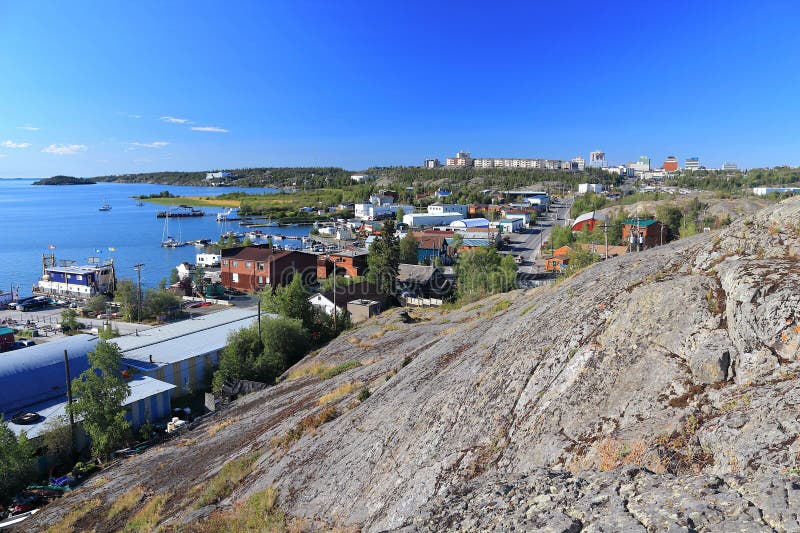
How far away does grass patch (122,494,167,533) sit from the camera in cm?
802

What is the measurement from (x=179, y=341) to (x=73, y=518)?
14115mm

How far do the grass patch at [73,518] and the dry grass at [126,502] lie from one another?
23.3 inches

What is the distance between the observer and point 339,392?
1102 centimetres

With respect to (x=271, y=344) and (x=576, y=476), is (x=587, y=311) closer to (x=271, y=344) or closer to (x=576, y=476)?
(x=576, y=476)

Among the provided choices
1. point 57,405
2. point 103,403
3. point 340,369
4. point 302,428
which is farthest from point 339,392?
point 57,405

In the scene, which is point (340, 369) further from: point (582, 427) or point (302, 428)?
point (582, 427)

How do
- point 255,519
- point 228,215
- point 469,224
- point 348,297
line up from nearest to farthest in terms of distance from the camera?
1. point 255,519
2. point 348,297
3. point 469,224
4. point 228,215

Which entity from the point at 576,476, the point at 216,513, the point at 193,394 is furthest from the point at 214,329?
the point at 576,476

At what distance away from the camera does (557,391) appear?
19.1 ft

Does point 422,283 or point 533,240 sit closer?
point 422,283

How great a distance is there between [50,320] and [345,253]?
23.0m

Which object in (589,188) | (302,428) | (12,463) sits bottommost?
→ (12,463)

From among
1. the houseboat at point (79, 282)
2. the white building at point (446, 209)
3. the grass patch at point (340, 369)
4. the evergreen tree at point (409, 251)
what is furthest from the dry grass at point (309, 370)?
the white building at point (446, 209)

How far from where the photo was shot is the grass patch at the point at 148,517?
802 centimetres
